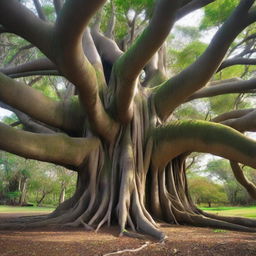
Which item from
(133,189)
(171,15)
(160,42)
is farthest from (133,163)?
(171,15)

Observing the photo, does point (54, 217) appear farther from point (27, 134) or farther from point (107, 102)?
point (107, 102)

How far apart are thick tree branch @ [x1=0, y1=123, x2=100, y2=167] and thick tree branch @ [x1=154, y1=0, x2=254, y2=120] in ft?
5.88

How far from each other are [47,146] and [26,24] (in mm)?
2480

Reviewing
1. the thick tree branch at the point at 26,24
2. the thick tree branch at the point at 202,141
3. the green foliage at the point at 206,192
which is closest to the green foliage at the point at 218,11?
the thick tree branch at the point at 202,141

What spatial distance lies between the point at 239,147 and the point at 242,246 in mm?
2064

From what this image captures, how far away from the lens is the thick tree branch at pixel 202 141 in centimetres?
504

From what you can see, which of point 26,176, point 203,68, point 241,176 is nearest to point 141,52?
point 203,68

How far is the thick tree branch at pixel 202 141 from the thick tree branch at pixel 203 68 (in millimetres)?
598

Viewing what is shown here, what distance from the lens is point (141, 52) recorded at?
4.14 m

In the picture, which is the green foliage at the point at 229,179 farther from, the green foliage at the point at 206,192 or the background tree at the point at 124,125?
the background tree at the point at 124,125

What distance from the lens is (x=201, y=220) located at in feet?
19.8

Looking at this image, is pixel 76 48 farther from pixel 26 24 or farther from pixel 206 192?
pixel 206 192

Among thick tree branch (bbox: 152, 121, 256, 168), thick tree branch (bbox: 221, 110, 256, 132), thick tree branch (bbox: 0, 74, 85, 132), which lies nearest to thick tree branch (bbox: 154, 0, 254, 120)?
thick tree branch (bbox: 152, 121, 256, 168)

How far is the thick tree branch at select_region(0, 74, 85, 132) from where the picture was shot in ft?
16.5
